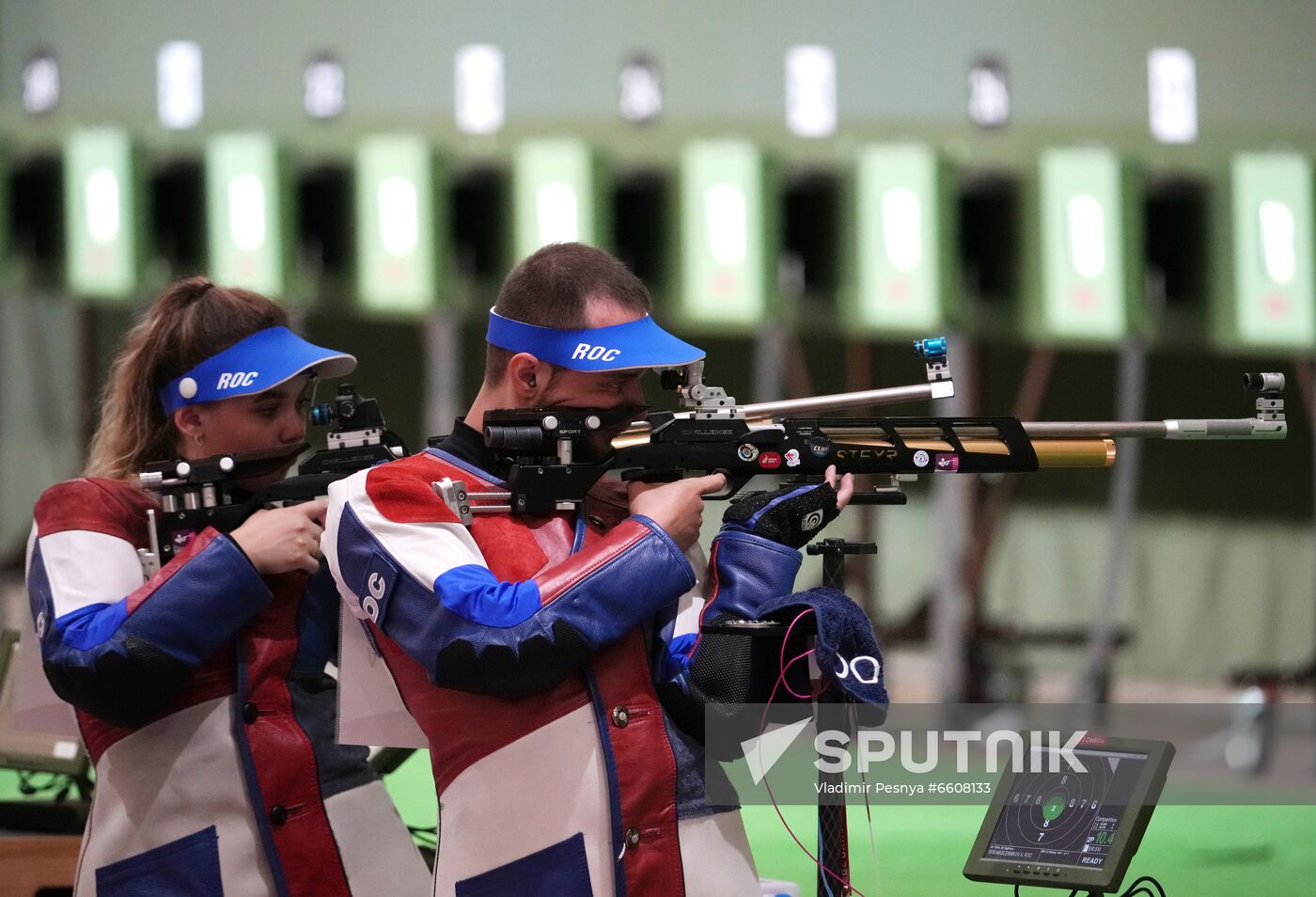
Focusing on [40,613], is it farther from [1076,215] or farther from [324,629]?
[1076,215]

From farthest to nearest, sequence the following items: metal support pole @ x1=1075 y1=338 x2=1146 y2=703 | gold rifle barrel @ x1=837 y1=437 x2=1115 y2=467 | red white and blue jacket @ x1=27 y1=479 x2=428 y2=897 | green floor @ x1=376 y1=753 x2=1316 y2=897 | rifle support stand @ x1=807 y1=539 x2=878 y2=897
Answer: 1. metal support pole @ x1=1075 y1=338 x2=1146 y2=703
2. green floor @ x1=376 y1=753 x2=1316 y2=897
3. gold rifle barrel @ x1=837 y1=437 x2=1115 y2=467
4. red white and blue jacket @ x1=27 y1=479 x2=428 y2=897
5. rifle support stand @ x1=807 y1=539 x2=878 y2=897

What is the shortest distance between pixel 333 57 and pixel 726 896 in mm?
6487

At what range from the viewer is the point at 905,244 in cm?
719

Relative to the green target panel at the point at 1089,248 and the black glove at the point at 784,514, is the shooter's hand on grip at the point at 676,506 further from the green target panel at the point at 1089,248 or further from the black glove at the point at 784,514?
→ the green target panel at the point at 1089,248

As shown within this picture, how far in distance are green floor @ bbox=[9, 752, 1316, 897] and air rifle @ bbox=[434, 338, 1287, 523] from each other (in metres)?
0.62

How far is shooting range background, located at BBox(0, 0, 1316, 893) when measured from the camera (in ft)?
23.7

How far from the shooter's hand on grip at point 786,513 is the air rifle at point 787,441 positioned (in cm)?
9

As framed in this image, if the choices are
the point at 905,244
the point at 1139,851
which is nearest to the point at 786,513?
the point at 1139,851

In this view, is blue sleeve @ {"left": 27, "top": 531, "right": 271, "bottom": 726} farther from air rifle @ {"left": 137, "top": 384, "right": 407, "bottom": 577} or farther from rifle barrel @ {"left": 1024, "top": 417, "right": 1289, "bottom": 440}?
rifle barrel @ {"left": 1024, "top": 417, "right": 1289, "bottom": 440}

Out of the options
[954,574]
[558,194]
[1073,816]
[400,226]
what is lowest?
[954,574]

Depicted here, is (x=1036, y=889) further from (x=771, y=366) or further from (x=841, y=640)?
(x=771, y=366)

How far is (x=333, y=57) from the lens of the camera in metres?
7.63

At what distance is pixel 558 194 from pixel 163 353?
15.8 ft

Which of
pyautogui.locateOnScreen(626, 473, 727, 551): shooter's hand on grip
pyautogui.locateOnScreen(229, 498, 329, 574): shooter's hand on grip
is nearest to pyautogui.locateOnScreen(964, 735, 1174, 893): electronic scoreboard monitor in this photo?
pyautogui.locateOnScreen(626, 473, 727, 551): shooter's hand on grip
